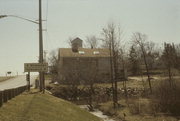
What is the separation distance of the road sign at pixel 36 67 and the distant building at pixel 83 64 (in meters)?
33.6

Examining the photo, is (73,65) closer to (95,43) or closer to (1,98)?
(95,43)

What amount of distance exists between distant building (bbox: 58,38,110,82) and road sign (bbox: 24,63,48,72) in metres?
33.6

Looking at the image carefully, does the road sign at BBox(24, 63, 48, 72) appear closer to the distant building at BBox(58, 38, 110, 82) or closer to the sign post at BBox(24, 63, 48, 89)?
the sign post at BBox(24, 63, 48, 89)

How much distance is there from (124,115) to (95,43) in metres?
72.4

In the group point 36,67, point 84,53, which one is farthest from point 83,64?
point 36,67

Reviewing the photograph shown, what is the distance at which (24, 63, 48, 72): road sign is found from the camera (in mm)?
26984

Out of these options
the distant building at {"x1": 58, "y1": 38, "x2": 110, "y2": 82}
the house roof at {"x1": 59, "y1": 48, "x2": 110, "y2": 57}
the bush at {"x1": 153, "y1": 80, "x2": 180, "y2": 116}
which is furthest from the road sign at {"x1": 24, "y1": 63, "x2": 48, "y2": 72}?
the house roof at {"x1": 59, "y1": 48, "x2": 110, "y2": 57}

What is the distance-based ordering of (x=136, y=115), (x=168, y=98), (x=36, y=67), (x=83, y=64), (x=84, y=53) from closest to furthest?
(x=36, y=67)
(x=136, y=115)
(x=168, y=98)
(x=83, y=64)
(x=84, y=53)

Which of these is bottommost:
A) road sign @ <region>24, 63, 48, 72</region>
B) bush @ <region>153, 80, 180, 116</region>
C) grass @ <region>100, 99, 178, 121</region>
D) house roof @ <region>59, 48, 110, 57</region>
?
grass @ <region>100, 99, 178, 121</region>

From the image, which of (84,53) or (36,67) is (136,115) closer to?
(36,67)

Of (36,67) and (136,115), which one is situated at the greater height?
(36,67)

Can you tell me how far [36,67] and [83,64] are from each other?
42.6 m

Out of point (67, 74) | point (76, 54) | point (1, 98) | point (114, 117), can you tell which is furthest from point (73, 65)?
point (1, 98)

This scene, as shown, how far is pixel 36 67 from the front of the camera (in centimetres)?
2716
